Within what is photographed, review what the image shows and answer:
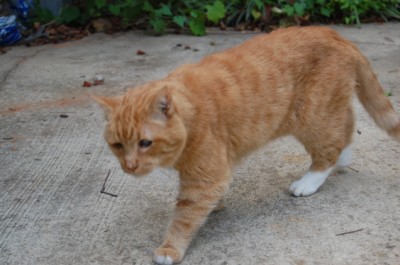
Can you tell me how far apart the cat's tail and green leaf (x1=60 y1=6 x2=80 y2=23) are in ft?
16.4

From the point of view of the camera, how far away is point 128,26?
7715 millimetres

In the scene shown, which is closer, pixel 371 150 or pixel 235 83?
pixel 235 83

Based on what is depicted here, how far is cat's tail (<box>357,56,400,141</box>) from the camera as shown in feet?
11.9


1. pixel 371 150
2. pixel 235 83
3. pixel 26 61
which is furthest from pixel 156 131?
pixel 26 61

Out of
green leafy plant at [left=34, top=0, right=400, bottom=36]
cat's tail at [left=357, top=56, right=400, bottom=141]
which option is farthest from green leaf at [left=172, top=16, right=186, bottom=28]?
cat's tail at [left=357, top=56, right=400, bottom=141]

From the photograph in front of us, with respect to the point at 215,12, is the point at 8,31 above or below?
below

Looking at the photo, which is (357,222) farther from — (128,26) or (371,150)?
(128,26)

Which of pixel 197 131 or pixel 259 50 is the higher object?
pixel 259 50

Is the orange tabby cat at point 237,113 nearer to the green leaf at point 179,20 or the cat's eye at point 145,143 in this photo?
the cat's eye at point 145,143

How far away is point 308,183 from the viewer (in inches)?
140

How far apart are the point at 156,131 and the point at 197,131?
317 mm

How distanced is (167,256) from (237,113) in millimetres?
898

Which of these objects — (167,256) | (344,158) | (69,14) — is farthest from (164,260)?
(69,14)

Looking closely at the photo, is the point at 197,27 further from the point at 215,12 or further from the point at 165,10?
the point at 165,10
